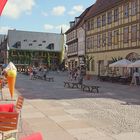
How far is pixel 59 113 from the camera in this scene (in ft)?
45.1

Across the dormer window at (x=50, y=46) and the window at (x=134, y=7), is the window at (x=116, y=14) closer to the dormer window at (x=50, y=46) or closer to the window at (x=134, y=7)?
the window at (x=134, y=7)

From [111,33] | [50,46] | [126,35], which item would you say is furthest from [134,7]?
[50,46]

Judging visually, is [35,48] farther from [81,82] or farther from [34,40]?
[81,82]

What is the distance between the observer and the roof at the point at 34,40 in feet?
353

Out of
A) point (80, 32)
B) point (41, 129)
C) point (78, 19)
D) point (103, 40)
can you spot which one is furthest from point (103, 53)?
point (41, 129)

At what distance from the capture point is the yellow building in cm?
3956

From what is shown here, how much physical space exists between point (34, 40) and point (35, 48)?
93.8 inches

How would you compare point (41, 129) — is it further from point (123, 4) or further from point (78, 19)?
point (78, 19)

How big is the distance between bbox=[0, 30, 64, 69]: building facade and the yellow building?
52075mm

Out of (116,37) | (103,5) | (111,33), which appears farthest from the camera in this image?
(103,5)

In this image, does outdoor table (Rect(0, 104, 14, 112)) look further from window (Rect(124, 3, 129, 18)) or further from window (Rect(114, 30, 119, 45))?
window (Rect(114, 30, 119, 45))

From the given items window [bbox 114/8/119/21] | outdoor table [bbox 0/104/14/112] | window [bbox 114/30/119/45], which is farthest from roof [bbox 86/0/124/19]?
outdoor table [bbox 0/104/14/112]

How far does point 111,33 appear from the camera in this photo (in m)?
45.5

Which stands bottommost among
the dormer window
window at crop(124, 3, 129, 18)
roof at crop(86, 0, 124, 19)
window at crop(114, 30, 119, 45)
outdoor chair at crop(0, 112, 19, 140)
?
outdoor chair at crop(0, 112, 19, 140)
